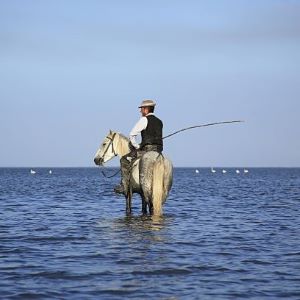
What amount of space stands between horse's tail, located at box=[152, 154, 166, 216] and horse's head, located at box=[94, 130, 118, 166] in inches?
93.5

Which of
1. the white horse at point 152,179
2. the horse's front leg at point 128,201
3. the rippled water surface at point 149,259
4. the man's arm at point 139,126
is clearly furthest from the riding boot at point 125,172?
the rippled water surface at point 149,259

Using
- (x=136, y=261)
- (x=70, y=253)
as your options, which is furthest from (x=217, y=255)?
(x=70, y=253)

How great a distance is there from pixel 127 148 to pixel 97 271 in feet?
31.3

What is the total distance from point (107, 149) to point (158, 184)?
2.72 m

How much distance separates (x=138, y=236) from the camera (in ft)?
43.3

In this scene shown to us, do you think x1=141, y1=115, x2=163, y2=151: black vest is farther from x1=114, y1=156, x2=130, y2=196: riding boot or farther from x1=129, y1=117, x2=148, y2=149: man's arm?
x1=114, y1=156, x2=130, y2=196: riding boot

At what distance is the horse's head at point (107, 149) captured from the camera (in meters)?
18.8

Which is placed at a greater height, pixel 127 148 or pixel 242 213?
pixel 127 148

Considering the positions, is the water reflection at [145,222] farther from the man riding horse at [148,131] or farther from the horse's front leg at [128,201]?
the man riding horse at [148,131]

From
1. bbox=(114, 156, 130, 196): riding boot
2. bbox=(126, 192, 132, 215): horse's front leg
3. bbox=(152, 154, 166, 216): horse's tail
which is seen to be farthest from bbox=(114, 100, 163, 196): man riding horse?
bbox=(126, 192, 132, 215): horse's front leg

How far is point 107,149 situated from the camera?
1892cm

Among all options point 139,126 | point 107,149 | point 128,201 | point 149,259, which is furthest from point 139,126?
point 149,259

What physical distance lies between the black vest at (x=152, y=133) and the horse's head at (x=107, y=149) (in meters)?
1.90

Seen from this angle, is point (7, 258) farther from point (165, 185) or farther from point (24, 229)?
point (165, 185)
